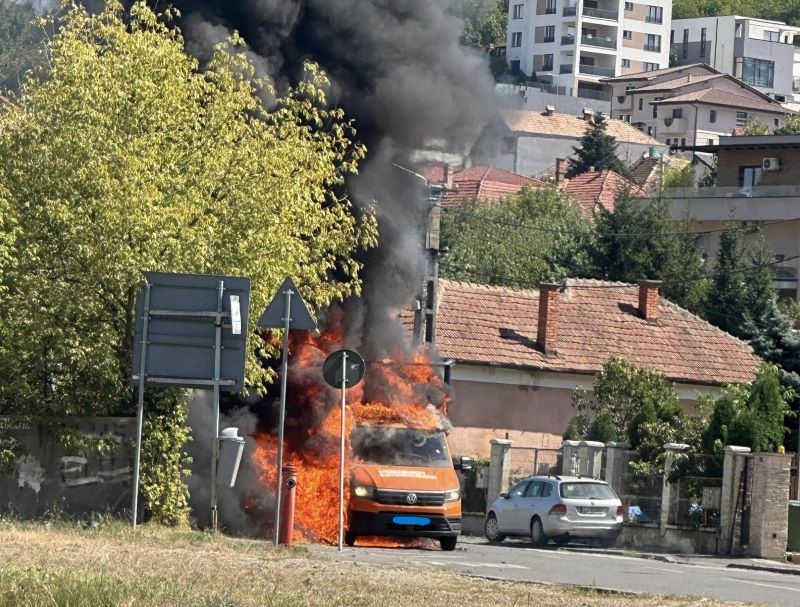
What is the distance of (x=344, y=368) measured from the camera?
20953 millimetres

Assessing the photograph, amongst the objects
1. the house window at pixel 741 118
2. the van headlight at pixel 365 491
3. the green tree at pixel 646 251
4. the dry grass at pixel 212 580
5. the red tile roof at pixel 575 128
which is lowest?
the van headlight at pixel 365 491

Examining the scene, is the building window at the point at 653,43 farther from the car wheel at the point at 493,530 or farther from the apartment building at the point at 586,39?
the car wheel at the point at 493,530

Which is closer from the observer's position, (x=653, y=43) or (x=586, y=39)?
(x=586, y=39)

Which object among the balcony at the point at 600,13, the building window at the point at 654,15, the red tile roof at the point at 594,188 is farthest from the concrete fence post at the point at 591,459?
the building window at the point at 654,15

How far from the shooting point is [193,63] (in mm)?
24094

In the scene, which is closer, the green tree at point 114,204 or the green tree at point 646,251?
the green tree at point 114,204

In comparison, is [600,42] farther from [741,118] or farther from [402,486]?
[402,486]

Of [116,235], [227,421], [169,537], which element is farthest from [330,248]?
[169,537]

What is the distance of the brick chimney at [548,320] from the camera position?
46.5m

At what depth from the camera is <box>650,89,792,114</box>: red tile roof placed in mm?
118750

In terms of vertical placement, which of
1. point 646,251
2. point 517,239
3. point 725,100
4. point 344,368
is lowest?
point 344,368

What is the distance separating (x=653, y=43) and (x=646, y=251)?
8864 cm

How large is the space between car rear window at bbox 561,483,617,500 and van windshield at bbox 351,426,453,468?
5.89 m

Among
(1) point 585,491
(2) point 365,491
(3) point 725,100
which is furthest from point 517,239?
(3) point 725,100
